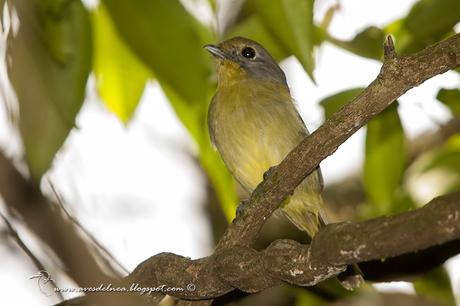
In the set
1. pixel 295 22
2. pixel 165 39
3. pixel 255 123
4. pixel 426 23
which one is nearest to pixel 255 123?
pixel 255 123

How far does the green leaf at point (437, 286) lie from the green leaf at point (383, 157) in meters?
0.57

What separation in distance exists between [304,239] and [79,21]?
3382 millimetres

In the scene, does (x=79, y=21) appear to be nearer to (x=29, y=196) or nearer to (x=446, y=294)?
(x=29, y=196)

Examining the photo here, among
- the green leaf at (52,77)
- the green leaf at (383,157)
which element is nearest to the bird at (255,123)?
the green leaf at (383,157)

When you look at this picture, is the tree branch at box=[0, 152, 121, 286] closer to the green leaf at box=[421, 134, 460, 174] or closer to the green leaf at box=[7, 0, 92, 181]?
the green leaf at box=[7, 0, 92, 181]

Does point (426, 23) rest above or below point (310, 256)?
above

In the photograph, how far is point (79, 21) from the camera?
381 centimetres

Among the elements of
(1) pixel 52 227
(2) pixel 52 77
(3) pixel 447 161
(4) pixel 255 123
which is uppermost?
(2) pixel 52 77

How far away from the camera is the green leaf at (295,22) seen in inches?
137

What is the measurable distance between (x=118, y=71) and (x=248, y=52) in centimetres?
133

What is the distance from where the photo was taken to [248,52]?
549 cm

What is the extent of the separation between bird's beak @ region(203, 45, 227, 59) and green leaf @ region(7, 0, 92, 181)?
1.29 m

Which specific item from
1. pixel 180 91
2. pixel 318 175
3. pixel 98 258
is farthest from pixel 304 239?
pixel 98 258
